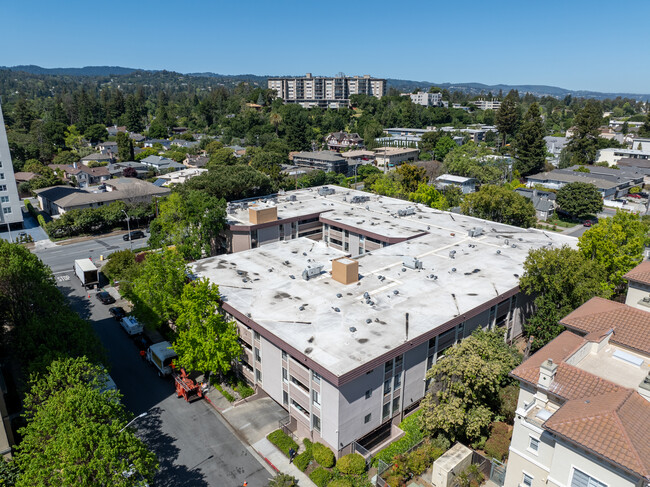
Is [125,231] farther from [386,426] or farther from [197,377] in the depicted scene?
[386,426]

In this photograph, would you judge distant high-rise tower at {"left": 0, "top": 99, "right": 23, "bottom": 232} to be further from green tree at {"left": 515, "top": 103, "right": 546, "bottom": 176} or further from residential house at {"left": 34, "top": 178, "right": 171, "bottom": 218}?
green tree at {"left": 515, "top": 103, "right": 546, "bottom": 176}

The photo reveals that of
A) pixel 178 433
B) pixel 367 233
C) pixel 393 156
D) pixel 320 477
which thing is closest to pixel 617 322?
pixel 320 477

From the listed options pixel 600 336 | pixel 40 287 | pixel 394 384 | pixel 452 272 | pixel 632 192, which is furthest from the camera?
pixel 632 192

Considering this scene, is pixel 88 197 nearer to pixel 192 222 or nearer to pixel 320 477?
pixel 192 222

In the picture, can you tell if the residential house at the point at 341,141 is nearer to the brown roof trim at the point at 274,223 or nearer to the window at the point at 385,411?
the brown roof trim at the point at 274,223

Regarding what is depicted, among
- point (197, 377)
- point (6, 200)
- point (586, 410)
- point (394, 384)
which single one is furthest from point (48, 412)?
point (6, 200)
